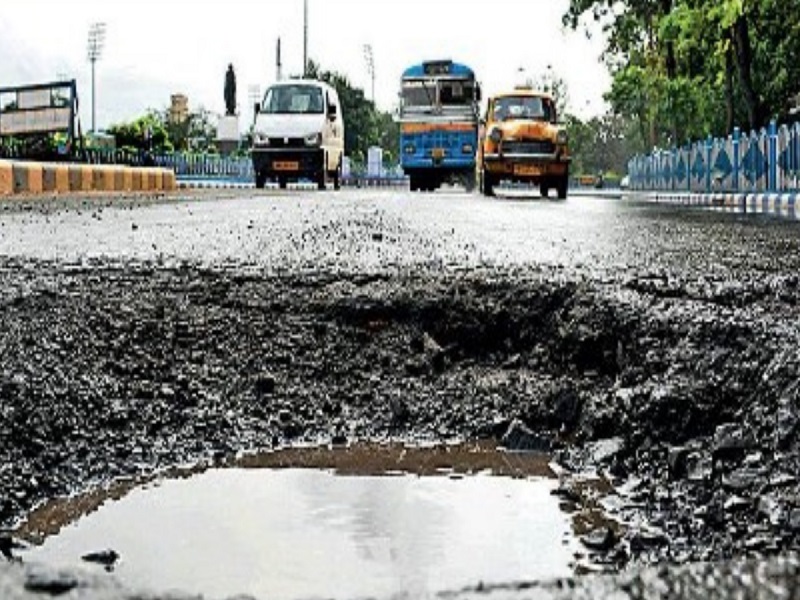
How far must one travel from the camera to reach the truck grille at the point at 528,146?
67.1ft

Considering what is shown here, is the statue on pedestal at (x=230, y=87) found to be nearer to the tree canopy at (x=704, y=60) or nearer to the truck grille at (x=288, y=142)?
the tree canopy at (x=704, y=60)

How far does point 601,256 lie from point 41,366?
3.31 metres

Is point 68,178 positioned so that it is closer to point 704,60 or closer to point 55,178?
point 55,178

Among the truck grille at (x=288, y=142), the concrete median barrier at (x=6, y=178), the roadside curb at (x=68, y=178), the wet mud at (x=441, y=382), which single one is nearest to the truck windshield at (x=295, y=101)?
the truck grille at (x=288, y=142)

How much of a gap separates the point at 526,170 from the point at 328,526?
60.4ft

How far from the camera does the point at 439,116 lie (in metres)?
28.4

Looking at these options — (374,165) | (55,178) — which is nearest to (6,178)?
(55,178)

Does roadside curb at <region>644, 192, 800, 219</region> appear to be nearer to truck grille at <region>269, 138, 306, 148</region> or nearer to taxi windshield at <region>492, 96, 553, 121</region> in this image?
taxi windshield at <region>492, 96, 553, 121</region>

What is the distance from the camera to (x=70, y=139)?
23969mm

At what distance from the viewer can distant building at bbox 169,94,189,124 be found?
231ft

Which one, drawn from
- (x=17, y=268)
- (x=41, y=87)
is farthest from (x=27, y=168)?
(x=17, y=268)

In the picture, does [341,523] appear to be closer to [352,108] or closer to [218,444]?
[218,444]

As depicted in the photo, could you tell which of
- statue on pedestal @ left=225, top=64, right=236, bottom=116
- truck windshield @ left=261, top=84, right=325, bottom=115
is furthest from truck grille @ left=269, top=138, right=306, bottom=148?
statue on pedestal @ left=225, top=64, right=236, bottom=116

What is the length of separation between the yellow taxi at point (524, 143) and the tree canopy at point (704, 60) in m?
2.47
